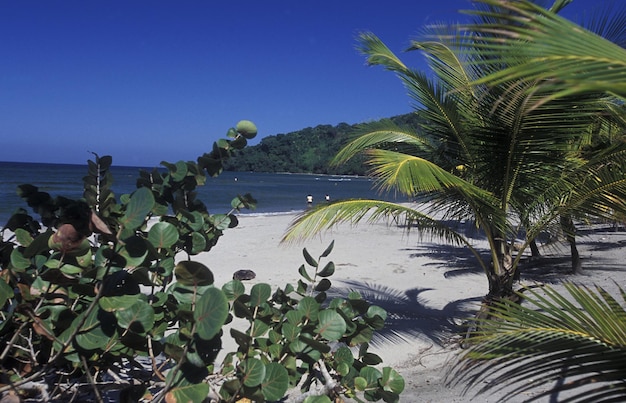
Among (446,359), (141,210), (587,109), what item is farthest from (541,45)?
(446,359)

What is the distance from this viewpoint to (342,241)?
13.7m

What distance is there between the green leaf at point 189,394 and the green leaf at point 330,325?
0.57 m

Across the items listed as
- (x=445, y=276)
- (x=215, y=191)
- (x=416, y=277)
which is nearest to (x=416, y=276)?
(x=416, y=277)

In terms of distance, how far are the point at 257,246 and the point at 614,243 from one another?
29.0ft

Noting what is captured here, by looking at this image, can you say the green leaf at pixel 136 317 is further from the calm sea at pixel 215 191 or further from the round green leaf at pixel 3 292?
the calm sea at pixel 215 191

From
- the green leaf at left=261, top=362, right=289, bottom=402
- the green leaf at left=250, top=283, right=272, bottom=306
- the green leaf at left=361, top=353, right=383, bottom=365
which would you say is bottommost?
the green leaf at left=361, top=353, right=383, bottom=365

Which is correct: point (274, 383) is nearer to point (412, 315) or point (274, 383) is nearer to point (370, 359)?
point (370, 359)

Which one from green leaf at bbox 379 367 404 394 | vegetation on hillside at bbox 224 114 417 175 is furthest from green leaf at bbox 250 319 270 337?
vegetation on hillside at bbox 224 114 417 175

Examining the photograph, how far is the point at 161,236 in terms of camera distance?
141 centimetres

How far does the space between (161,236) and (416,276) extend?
8074 millimetres

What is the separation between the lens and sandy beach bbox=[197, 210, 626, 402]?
496cm

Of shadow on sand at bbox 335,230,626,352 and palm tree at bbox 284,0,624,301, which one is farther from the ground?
palm tree at bbox 284,0,624,301

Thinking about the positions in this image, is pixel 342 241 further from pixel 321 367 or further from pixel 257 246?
pixel 321 367

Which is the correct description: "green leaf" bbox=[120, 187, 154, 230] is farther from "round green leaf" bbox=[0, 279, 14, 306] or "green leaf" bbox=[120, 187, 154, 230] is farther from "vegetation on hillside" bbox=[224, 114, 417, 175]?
"vegetation on hillside" bbox=[224, 114, 417, 175]
